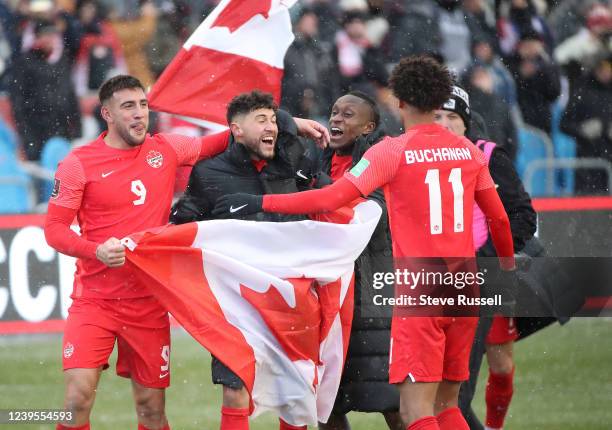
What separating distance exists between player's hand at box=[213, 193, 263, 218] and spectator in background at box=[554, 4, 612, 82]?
7.52 meters

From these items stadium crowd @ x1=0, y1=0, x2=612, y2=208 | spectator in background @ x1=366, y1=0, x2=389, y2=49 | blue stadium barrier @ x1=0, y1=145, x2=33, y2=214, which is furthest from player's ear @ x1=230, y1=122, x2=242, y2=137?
spectator in background @ x1=366, y1=0, x2=389, y2=49

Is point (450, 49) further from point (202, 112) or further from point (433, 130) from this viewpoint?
point (433, 130)

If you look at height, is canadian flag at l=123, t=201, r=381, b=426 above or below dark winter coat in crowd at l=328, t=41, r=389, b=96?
below

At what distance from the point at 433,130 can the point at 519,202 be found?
1323 mm

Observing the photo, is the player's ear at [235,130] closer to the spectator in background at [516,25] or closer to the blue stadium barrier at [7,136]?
the blue stadium barrier at [7,136]

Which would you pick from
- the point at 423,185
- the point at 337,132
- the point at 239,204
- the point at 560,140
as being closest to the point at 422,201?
the point at 423,185

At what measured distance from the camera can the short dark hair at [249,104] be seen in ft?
22.0

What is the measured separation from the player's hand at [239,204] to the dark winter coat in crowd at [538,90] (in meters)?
7.03

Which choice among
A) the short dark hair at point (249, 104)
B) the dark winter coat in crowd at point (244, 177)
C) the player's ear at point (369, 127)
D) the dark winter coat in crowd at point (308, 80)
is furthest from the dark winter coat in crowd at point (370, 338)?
the dark winter coat in crowd at point (308, 80)

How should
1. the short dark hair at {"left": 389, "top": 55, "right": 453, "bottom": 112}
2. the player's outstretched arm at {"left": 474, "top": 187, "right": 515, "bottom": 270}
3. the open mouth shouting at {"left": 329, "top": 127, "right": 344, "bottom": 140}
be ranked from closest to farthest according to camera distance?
the short dark hair at {"left": 389, "top": 55, "right": 453, "bottom": 112} < the player's outstretched arm at {"left": 474, "top": 187, "right": 515, "bottom": 270} < the open mouth shouting at {"left": 329, "top": 127, "right": 344, "bottom": 140}

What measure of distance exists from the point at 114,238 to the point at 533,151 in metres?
7.17

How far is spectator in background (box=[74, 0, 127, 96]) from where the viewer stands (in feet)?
39.8

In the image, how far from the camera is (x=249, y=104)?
6.72 metres

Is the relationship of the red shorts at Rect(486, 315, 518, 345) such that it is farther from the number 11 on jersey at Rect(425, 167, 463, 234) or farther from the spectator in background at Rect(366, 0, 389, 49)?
the spectator in background at Rect(366, 0, 389, 49)
